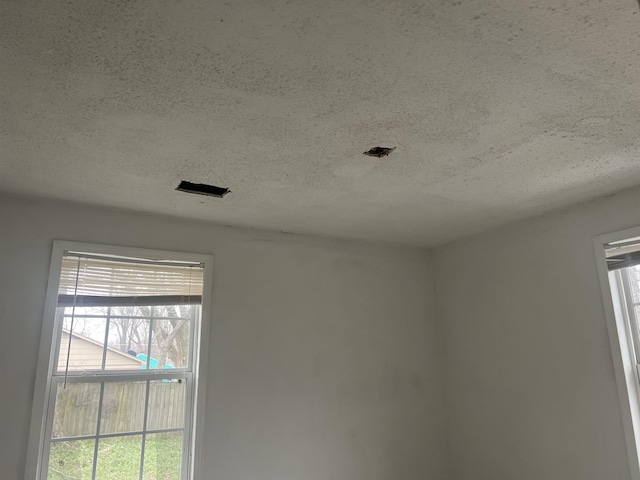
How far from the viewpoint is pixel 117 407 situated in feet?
8.72

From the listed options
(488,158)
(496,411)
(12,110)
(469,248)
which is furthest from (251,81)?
(496,411)

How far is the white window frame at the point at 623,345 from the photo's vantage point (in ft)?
8.05

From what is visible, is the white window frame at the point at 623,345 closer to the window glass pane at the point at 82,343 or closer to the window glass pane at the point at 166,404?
the window glass pane at the point at 166,404

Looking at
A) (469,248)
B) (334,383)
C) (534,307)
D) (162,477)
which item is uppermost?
(469,248)

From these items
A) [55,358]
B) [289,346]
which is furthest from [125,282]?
[289,346]

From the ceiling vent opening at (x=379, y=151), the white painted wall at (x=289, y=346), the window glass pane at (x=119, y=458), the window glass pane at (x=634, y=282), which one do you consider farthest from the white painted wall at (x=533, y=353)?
the window glass pane at (x=119, y=458)

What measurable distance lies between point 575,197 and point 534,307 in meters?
0.78

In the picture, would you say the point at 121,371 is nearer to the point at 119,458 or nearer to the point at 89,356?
the point at 89,356

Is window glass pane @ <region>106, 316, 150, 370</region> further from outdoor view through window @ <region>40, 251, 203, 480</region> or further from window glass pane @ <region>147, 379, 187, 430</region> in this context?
window glass pane @ <region>147, 379, 187, 430</region>

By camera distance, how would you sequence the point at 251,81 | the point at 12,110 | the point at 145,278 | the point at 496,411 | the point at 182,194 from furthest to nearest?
the point at 496,411
the point at 145,278
the point at 182,194
the point at 12,110
the point at 251,81

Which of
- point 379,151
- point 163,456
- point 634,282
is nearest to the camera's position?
point 379,151

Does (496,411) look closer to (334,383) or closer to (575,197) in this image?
(334,383)

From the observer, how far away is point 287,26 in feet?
4.15

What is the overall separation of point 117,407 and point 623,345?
292cm
